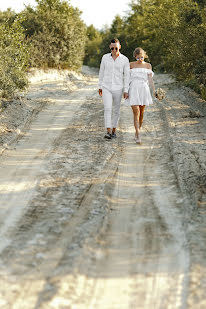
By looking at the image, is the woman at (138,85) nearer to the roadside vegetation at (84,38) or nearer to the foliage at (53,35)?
the roadside vegetation at (84,38)

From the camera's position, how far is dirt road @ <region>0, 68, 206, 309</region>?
3.31 meters

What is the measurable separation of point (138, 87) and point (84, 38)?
→ 77.5ft

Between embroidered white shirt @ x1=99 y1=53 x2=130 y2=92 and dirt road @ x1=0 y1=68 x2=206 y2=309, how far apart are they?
1174 mm

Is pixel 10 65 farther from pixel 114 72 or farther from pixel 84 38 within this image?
pixel 84 38

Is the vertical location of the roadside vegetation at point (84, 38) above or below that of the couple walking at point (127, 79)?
above

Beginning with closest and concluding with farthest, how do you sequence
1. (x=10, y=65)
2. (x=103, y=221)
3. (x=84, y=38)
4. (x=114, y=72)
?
(x=103, y=221)
(x=114, y=72)
(x=10, y=65)
(x=84, y=38)

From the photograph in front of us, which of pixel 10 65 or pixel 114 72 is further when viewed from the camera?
pixel 10 65

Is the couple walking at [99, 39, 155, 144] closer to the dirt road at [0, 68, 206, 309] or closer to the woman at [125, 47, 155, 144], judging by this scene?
the woman at [125, 47, 155, 144]

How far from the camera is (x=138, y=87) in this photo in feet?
27.3

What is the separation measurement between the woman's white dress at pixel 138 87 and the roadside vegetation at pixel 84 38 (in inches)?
196

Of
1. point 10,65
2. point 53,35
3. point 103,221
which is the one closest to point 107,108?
point 103,221

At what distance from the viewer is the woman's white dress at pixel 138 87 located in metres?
8.27

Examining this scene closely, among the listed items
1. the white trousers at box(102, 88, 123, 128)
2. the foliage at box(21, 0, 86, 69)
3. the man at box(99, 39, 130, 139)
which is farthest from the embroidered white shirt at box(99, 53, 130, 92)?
the foliage at box(21, 0, 86, 69)

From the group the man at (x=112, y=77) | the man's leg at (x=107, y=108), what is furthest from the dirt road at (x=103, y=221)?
the man at (x=112, y=77)
